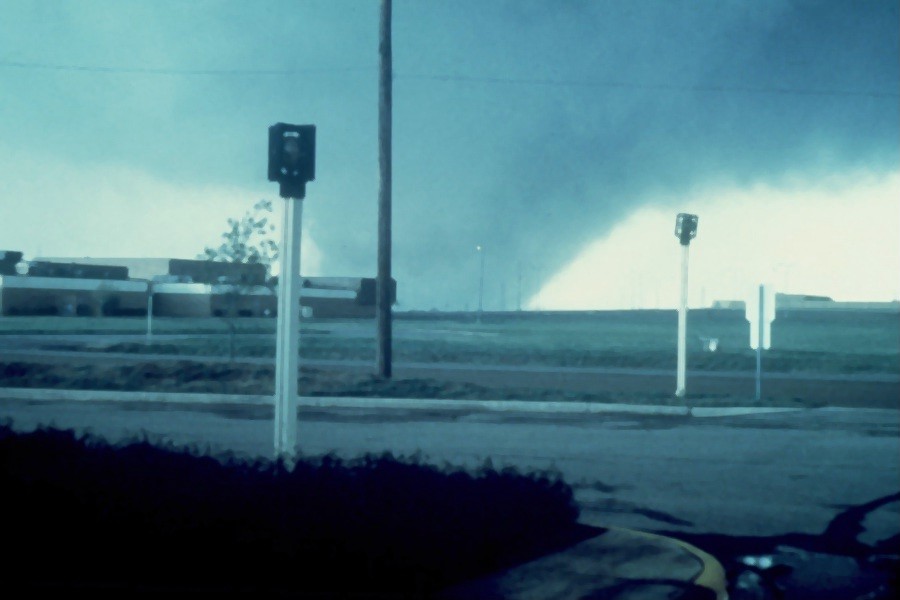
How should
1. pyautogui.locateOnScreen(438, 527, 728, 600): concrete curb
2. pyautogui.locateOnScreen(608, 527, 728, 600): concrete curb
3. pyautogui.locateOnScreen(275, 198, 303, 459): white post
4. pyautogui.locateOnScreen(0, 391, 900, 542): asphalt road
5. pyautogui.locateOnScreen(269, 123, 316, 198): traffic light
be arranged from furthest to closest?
pyautogui.locateOnScreen(0, 391, 900, 542): asphalt road → pyautogui.locateOnScreen(275, 198, 303, 459): white post → pyautogui.locateOnScreen(269, 123, 316, 198): traffic light → pyautogui.locateOnScreen(608, 527, 728, 600): concrete curb → pyautogui.locateOnScreen(438, 527, 728, 600): concrete curb

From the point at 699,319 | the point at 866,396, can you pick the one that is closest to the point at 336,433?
the point at 866,396

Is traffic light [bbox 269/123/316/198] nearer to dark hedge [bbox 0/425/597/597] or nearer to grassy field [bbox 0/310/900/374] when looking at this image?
dark hedge [bbox 0/425/597/597]

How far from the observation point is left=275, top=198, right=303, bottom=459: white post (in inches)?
358

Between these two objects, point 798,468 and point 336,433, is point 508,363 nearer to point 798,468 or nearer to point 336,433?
point 336,433

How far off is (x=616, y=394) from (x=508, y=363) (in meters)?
13.2

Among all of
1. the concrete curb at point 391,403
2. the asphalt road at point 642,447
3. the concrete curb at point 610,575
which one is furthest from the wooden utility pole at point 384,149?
the concrete curb at point 610,575

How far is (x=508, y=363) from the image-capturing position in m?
33.8

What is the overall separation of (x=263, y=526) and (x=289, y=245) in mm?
3230

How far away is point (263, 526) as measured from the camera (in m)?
6.58

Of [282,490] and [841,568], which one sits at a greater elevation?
[282,490]

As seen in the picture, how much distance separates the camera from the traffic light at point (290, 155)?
8977mm

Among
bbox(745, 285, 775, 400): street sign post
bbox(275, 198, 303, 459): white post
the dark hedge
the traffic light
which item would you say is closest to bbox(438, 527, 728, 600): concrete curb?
the dark hedge

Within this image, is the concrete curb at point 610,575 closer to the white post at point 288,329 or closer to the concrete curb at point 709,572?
the concrete curb at point 709,572

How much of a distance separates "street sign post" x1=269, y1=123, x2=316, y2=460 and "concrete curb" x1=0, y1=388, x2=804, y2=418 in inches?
382
